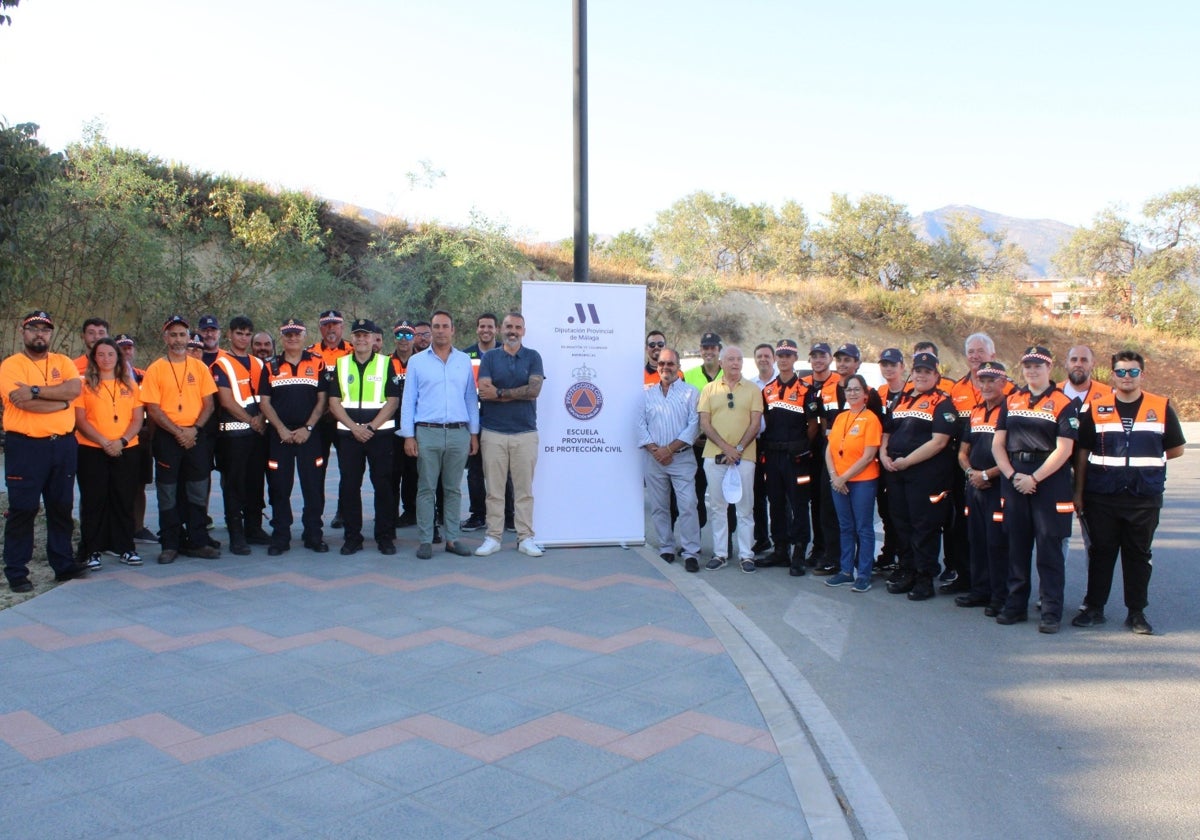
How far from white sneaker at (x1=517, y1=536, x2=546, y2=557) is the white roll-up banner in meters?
0.17

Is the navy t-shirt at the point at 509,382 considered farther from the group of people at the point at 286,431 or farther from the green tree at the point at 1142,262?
the green tree at the point at 1142,262

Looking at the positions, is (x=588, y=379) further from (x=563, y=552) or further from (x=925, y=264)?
(x=925, y=264)

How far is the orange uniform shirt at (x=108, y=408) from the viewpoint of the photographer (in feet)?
24.7

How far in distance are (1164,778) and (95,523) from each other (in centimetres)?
769

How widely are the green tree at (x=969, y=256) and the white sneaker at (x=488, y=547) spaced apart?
1597 inches


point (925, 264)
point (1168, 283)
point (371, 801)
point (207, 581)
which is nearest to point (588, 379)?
point (207, 581)

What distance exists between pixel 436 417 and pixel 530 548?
1503 millimetres

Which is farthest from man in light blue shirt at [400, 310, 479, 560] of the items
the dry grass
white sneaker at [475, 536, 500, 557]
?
the dry grass

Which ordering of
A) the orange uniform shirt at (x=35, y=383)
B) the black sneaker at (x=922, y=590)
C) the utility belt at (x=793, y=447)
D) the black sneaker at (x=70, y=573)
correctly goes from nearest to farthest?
1. the orange uniform shirt at (x=35, y=383)
2. the black sneaker at (x=70, y=573)
3. the black sneaker at (x=922, y=590)
4. the utility belt at (x=793, y=447)

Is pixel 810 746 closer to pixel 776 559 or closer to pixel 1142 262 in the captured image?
pixel 776 559

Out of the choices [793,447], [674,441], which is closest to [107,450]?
[674,441]

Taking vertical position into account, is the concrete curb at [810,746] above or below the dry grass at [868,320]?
below

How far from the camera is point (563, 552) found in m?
8.70

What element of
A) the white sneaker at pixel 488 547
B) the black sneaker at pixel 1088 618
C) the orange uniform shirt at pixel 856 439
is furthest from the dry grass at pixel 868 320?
the black sneaker at pixel 1088 618
